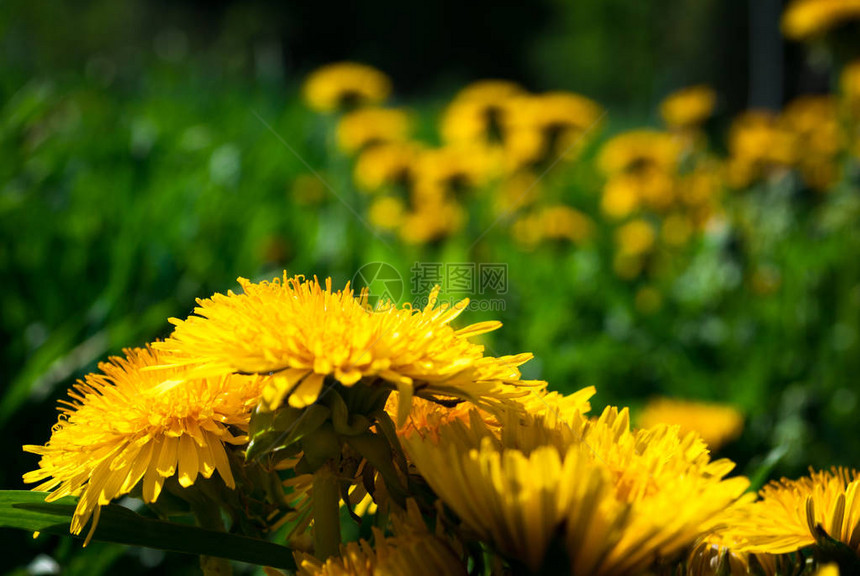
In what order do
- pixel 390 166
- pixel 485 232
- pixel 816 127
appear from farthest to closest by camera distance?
1. pixel 816 127
2. pixel 390 166
3. pixel 485 232

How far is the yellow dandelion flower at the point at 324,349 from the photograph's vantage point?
0.54m

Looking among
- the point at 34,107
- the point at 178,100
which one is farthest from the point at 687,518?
the point at 178,100

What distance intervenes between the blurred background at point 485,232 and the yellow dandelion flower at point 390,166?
0.05ft

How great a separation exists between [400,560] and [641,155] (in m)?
3.05

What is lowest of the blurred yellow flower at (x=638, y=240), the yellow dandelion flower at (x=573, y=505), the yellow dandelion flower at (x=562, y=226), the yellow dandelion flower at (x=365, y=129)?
the yellow dandelion flower at (x=573, y=505)

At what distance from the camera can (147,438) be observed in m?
0.60

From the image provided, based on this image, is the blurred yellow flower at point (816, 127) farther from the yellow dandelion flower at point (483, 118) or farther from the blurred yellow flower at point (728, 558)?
the blurred yellow flower at point (728, 558)

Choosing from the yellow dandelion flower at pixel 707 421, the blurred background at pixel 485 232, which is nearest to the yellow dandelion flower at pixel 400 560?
the blurred background at pixel 485 232

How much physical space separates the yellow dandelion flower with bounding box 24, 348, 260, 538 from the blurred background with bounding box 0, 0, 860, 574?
423 mm

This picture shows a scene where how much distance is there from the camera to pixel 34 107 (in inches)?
81.0

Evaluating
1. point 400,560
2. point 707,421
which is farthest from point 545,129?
point 400,560

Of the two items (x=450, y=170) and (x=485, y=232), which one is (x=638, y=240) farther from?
(x=485, y=232)

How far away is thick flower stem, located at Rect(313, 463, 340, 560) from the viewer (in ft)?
1.91

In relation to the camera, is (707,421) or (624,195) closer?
(707,421)
